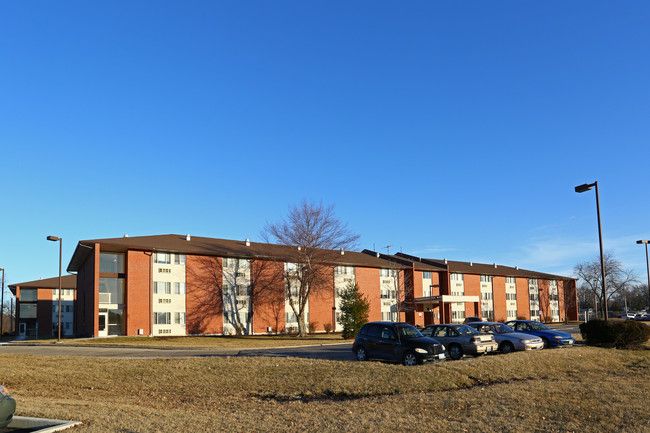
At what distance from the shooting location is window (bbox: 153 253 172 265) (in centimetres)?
4847

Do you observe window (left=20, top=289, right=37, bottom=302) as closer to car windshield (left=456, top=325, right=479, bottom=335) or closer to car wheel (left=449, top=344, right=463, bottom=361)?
car windshield (left=456, top=325, right=479, bottom=335)

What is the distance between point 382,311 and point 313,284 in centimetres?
1665

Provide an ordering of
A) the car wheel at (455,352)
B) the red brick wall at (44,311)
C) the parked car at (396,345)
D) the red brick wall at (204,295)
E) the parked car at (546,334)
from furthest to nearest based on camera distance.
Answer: the red brick wall at (44,311) → the red brick wall at (204,295) → the parked car at (546,334) → the car wheel at (455,352) → the parked car at (396,345)

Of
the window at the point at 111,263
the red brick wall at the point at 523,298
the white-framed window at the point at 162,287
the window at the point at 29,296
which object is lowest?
the red brick wall at the point at 523,298

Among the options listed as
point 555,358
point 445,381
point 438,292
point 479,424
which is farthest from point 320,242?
point 479,424

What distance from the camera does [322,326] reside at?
5922cm

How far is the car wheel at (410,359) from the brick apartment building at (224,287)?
33.4 m

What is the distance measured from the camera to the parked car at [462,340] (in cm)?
2172

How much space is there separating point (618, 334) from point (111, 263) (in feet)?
127

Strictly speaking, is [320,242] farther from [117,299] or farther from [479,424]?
[479,424]

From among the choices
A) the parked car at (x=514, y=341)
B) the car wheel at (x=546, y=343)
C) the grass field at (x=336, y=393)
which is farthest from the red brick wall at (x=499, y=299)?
the grass field at (x=336, y=393)

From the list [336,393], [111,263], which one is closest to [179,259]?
[111,263]

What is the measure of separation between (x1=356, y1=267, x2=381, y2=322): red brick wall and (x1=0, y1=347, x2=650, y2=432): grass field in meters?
42.6

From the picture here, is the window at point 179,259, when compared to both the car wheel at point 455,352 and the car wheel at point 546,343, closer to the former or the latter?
the car wheel at point 455,352
